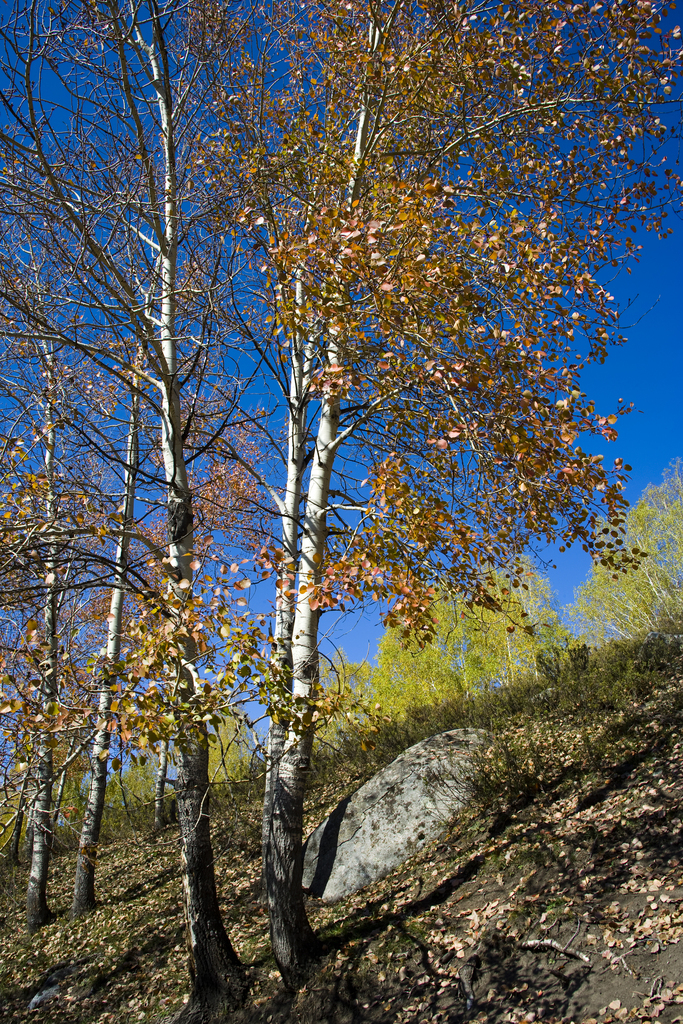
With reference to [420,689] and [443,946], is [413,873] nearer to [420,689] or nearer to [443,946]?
[443,946]

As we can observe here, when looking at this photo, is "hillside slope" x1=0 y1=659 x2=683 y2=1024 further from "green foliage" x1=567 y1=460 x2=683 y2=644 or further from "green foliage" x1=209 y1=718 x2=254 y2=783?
"green foliage" x1=567 y1=460 x2=683 y2=644

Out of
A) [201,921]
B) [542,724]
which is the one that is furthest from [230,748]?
[542,724]

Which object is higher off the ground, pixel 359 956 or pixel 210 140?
pixel 210 140

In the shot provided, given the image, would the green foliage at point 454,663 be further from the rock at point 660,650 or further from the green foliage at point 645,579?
the rock at point 660,650

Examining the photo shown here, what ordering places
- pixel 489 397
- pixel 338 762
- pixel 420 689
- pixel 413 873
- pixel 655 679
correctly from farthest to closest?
pixel 420 689 < pixel 338 762 < pixel 655 679 < pixel 413 873 < pixel 489 397

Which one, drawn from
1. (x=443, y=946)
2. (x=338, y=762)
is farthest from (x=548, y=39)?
(x=338, y=762)

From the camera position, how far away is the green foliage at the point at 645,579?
25.2 meters

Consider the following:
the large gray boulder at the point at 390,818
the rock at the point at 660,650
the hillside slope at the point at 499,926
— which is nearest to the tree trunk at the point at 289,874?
the hillside slope at the point at 499,926

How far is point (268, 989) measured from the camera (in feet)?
16.3

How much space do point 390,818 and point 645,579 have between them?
23177mm

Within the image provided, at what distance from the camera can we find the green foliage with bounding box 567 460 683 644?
25156 mm

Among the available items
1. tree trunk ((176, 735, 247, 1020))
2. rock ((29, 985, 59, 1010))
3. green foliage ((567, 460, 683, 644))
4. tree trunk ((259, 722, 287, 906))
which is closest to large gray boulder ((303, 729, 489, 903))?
tree trunk ((259, 722, 287, 906))

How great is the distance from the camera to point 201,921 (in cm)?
496

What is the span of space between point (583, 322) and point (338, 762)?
9.56 m
